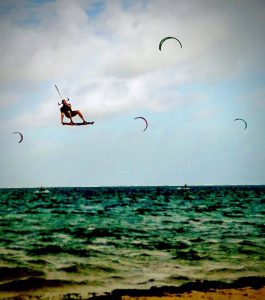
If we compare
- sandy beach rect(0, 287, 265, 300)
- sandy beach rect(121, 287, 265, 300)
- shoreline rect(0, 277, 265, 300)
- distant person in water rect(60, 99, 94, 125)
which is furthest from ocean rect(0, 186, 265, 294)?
distant person in water rect(60, 99, 94, 125)

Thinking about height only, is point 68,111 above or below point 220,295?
above

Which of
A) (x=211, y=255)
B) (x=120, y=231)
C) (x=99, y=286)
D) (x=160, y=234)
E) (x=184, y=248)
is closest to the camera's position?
(x=99, y=286)

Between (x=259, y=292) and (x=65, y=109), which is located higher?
(x=65, y=109)

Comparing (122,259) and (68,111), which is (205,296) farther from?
(68,111)

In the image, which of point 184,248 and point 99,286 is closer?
point 99,286

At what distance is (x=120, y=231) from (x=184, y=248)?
8056mm

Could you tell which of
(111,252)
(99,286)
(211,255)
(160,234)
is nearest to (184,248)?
(211,255)

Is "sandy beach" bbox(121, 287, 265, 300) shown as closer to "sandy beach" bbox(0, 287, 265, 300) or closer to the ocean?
"sandy beach" bbox(0, 287, 265, 300)

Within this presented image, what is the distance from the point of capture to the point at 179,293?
32.2 ft

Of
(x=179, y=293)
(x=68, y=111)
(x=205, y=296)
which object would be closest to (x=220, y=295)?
(x=205, y=296)

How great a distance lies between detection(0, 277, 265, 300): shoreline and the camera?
9383 millimetres

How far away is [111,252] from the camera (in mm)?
16859

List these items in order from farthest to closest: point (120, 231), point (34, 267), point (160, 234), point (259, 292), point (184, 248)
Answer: point (120, 231) → point (160, 234) → point (184, 248) → point (34, 267) → point (259, 292)

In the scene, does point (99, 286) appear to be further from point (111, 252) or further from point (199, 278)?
point (111, 252)
